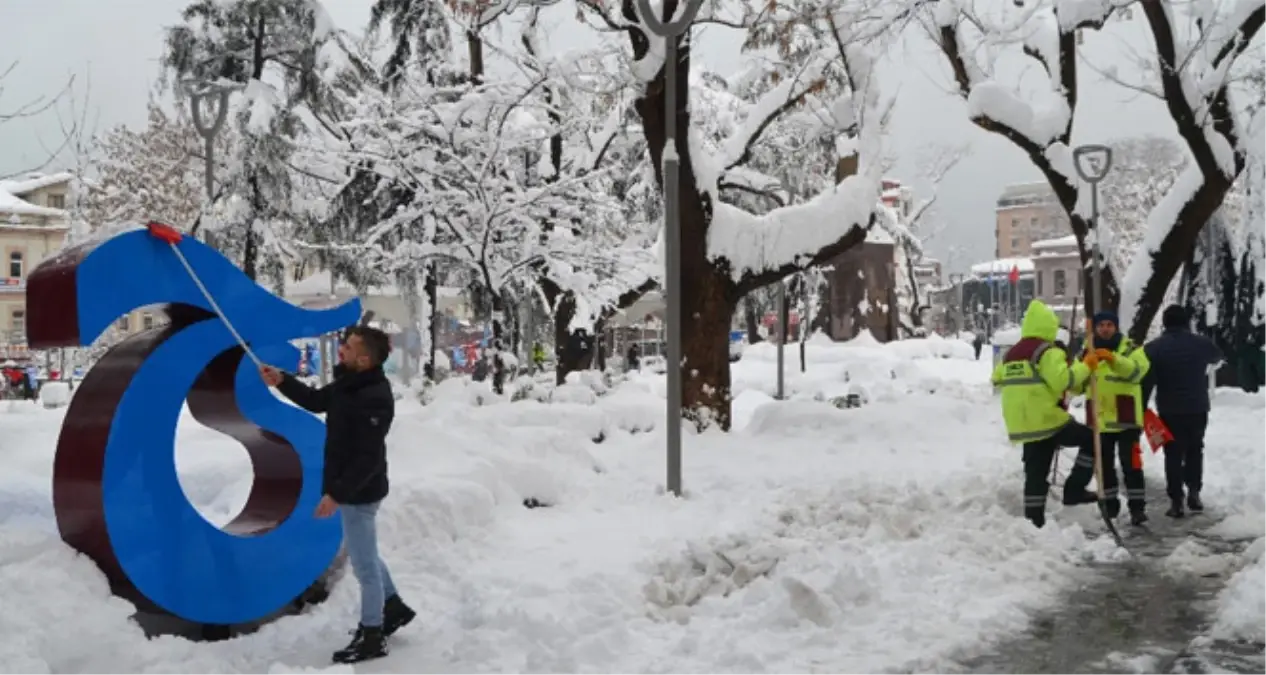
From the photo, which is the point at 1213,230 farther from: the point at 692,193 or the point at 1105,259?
the point at 692,193

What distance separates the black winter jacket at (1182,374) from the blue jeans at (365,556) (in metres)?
6.83

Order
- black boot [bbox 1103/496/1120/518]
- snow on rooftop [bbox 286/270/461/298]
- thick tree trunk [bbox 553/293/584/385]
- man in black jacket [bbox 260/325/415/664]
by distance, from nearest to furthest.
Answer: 1. man in black jacket [bbox 260/325/415/664]
2. black boot [bbox 1103/496/1120/518]
3. thick tree trunk [bbox 553/293/584/385]
4. snow on rooftop [bbox 286/270/461/298]

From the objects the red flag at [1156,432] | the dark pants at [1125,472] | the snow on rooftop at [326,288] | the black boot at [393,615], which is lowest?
the black boot at [393,615]

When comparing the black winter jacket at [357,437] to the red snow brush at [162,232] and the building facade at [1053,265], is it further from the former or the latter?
the building facade at [1053,265]

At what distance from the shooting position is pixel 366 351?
18.1 feet

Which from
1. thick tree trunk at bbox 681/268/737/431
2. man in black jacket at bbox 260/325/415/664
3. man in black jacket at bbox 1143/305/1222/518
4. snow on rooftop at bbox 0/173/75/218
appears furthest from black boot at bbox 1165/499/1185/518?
snow on rooftop at bbox 0/173/75/218

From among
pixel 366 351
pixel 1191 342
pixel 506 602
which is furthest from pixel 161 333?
pixel 1191 342

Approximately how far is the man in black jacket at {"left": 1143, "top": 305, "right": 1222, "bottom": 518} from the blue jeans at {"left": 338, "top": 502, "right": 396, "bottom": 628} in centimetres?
686

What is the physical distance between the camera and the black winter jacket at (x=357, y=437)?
5.38 metres

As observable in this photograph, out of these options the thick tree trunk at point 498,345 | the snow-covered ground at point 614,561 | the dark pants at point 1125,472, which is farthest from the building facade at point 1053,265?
the dark pants at point 1125,472

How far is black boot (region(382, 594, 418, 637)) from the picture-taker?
→ 5.66 m

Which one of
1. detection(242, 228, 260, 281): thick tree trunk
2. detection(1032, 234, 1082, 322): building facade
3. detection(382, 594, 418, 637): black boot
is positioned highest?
detection(1032, 234, 1082, 322): building facade

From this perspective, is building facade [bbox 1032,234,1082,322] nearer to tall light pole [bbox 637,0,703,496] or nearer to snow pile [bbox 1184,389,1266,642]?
snow pile [bbox 1184,389,1266,642]

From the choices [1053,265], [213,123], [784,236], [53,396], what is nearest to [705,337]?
[784,236]
